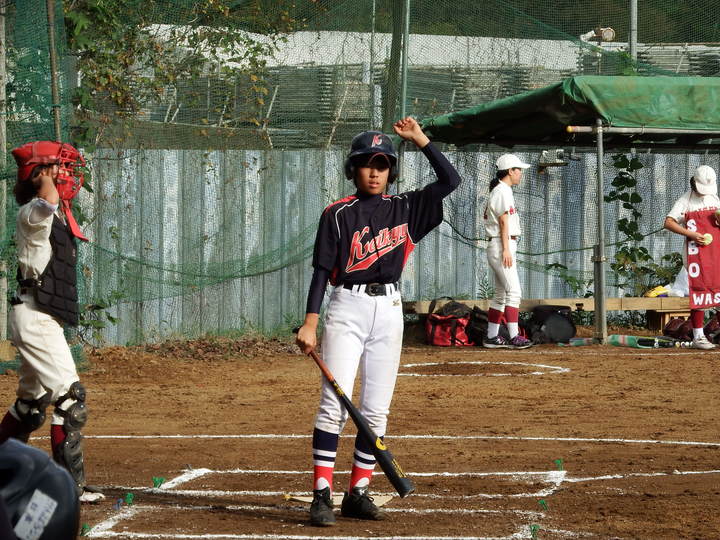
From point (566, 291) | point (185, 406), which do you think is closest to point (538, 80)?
point (566, 291)

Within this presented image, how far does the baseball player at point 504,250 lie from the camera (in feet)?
46.3

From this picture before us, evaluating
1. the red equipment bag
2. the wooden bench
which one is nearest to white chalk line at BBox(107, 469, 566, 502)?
the red equipment bag

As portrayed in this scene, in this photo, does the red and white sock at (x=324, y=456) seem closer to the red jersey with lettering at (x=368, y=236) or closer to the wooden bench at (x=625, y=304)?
the red jersey with lettering at (x=368, y=236)

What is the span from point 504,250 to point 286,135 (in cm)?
320

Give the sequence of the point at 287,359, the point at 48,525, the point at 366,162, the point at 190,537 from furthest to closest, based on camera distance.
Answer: the point at 287,359
the point at 366,162
the point at 190,537
the point at 48,525

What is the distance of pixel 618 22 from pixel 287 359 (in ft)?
26.4

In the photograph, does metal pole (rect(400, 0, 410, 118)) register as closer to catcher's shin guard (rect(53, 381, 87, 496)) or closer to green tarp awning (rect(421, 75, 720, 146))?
green tarp awning (rect(421, 75, 720, 146))

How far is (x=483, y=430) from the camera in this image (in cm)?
852

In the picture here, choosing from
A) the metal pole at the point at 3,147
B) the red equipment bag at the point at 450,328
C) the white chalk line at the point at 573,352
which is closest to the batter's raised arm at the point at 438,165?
the metal pole at the point at 3,147

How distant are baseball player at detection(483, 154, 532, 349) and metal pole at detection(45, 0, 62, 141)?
17.8 feet

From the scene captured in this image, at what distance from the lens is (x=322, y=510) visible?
546 cm

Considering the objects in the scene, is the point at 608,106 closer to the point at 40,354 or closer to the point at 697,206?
the point at 697,206

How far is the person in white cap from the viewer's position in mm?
13672

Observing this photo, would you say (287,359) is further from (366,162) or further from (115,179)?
(366,162)
